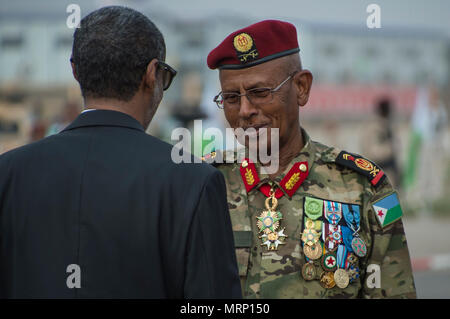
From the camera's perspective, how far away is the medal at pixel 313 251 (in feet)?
8.19

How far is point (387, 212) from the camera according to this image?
246cm

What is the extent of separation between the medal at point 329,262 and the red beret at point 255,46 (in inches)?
32.0

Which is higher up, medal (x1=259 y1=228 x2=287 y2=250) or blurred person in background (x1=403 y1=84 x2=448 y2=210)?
blurred person in background (x1=403 y1=84 x2=448 y2=210)

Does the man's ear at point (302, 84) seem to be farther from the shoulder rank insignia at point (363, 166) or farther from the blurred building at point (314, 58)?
the blurred building at point (314, 58)

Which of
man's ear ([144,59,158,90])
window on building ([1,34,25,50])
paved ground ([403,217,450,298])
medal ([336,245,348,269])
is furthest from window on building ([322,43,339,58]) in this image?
man's ear ([144,59,158,90])

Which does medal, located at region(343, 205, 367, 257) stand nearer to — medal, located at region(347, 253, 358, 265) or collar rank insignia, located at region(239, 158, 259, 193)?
medal, located at region(347, 253, 358, 265)

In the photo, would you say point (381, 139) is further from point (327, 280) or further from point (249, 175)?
point (327, 280)

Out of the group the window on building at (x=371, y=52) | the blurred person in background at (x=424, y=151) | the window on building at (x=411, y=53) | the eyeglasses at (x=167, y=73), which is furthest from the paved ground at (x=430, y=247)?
the window on building at (x=371, y=52)

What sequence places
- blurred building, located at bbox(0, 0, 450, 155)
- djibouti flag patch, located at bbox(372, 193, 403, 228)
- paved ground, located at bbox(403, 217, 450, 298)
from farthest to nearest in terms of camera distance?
1. blurred building, located at bbox(0, 0, 450, 155)
2. paved ground, located at bbox(403, 217, 450, 298)
3. djibouti flag patch, located at bbox(372, 193, 403, 228)

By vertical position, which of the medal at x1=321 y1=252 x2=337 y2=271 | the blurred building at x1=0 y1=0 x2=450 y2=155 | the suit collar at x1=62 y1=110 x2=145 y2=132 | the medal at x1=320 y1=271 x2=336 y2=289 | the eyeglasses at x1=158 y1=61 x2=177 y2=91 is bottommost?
the medal at x1=320 y1=271 x2=336 y2=289

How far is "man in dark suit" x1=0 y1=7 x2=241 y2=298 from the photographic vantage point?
5.50 ft

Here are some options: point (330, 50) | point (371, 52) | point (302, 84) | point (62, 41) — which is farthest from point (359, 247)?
point (330, 50)

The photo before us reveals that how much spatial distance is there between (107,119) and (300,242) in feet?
3.48

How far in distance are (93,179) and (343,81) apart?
80.3ft
